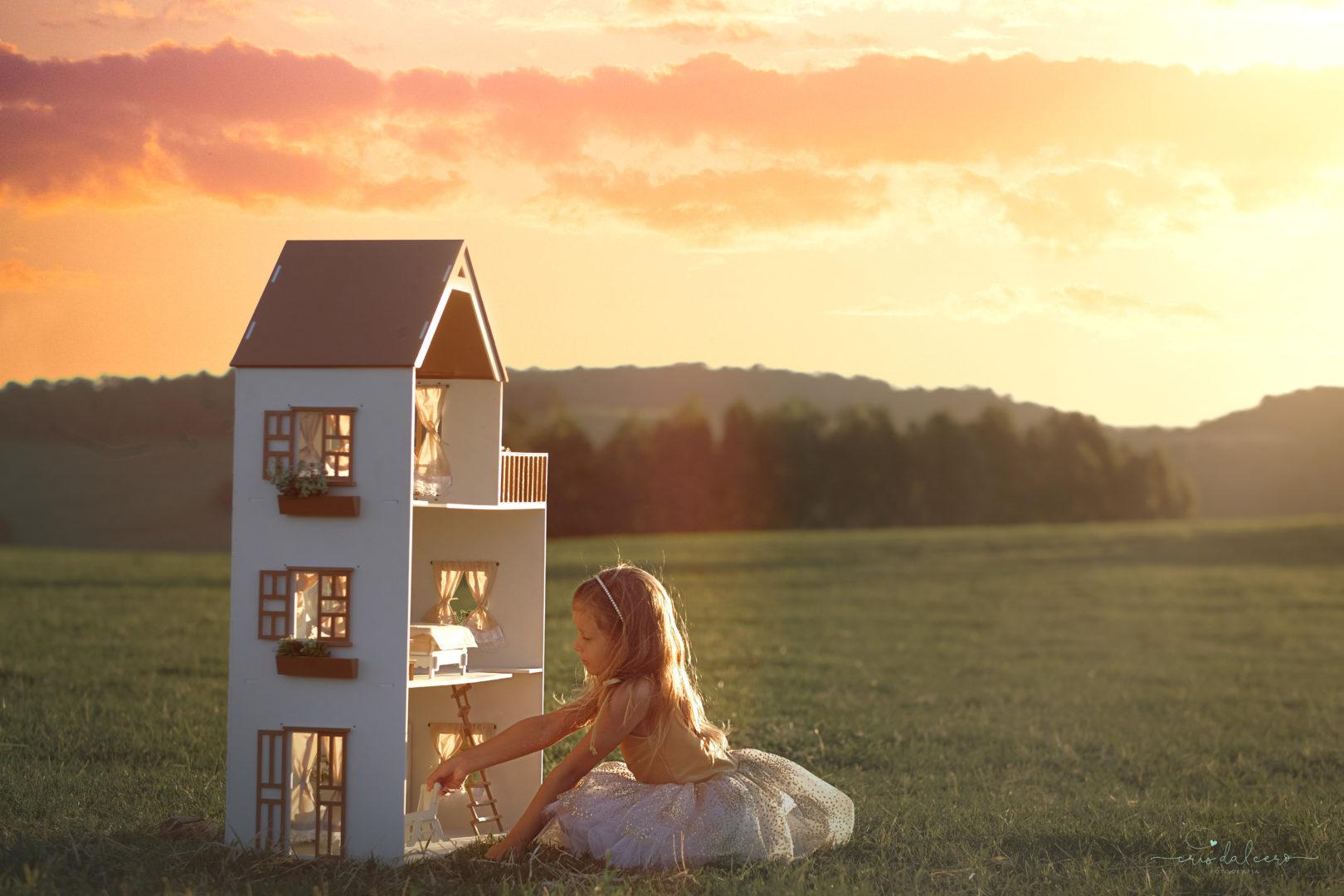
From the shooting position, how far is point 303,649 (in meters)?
6.98

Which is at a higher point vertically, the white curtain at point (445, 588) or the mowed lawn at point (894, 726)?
the white curtain at point (445, 588)

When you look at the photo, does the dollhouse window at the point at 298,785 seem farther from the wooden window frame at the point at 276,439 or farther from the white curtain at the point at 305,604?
the wooden window frame at the point at 276,439

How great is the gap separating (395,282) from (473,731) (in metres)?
2.65

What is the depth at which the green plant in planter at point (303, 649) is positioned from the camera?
6.97 metres

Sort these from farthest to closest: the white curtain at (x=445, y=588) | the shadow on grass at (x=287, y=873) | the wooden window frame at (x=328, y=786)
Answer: the white curtain at (x=445, y=588), the wooden window frame at (x=328, y=786), the shadow on grass at (x=287, y=873)

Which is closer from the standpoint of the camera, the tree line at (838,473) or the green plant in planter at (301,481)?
the green plant in planter at (301,481)

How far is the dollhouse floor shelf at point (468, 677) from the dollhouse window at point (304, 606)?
0.46 meters

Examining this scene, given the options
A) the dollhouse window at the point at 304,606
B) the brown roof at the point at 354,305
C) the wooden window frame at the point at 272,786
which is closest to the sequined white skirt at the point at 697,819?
the wooden window frame at the point at 272,786

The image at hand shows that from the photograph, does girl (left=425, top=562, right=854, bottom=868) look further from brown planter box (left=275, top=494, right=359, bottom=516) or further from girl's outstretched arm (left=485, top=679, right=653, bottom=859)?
brown planter box (left=275, top=494, right=359, bottom=516)

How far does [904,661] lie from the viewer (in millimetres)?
18453

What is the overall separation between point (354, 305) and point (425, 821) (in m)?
2.74

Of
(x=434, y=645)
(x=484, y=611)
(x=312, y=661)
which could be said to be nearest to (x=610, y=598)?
(x=434, y=645)

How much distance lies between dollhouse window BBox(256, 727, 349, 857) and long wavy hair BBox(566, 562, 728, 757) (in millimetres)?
1237

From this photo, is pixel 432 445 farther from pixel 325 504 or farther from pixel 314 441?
pixel 325 504
